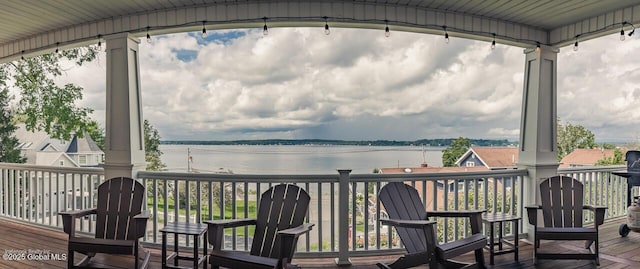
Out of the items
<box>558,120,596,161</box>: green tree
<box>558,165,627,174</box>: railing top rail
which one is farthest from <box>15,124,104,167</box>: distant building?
<box>558,120,596,161</box>: green tree

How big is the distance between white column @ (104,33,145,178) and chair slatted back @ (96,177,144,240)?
17.2 inches

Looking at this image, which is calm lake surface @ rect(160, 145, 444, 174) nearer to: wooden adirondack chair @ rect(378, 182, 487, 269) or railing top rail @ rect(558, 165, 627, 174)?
railing top rail @ rect(558, 165, 627, 174)

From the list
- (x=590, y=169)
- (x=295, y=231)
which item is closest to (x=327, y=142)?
(x=590, y=169)

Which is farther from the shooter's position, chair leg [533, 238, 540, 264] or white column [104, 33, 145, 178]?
white column [104, 33, 145, 178]

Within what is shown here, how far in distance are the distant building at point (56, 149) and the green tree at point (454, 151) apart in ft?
23.2

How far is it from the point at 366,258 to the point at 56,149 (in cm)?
734

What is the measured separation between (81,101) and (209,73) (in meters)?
2.77

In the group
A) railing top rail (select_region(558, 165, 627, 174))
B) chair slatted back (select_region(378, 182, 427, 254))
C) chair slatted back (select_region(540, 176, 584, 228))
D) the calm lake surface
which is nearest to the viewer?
chair slatted back (select_region(378, 182, 427, 254))

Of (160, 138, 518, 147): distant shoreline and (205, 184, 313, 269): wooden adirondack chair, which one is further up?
(160, 138, 518, 147): distant shoreline

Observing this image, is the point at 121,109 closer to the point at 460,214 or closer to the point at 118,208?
the point at 118,208

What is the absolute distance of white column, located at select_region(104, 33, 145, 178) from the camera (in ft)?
13.1

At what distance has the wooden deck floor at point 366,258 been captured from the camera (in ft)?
11.3

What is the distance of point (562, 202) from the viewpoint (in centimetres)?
391

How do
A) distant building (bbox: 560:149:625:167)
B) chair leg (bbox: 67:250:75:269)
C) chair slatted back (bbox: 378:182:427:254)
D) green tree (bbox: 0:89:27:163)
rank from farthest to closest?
green tree (bbox: 0:89:27:163) < distant building (bbox: 560:149:625:167) < chair slatted back (bbox: 378:182:427:254) < chair leg (bbox: 67:250:75:269)
